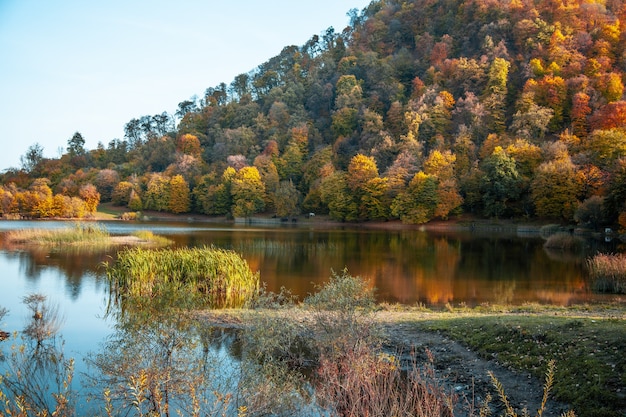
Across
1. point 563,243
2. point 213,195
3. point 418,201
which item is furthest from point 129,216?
point 563,243

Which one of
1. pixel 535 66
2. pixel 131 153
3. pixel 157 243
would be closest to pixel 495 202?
pixel 535 66

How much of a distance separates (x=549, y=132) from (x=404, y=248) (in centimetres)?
5340

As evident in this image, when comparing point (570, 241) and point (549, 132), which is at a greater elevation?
point (549, 132)

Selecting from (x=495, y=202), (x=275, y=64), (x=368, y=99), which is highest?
(x=275, y=64)

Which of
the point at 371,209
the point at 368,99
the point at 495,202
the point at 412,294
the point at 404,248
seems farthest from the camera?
the point at 368,99

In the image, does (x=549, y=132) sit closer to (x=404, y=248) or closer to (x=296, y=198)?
(x=296, y=198)

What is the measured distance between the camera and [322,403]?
846 cm

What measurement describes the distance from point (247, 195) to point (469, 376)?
81.1m

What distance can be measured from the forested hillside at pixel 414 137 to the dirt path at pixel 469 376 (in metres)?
40.6

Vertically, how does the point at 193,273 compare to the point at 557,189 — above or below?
below

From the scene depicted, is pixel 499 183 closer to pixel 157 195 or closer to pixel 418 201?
pixel 418 201

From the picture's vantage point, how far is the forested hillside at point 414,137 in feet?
221

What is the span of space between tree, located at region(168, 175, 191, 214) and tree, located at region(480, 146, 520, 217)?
54949 mm

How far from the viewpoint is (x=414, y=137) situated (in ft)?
287
